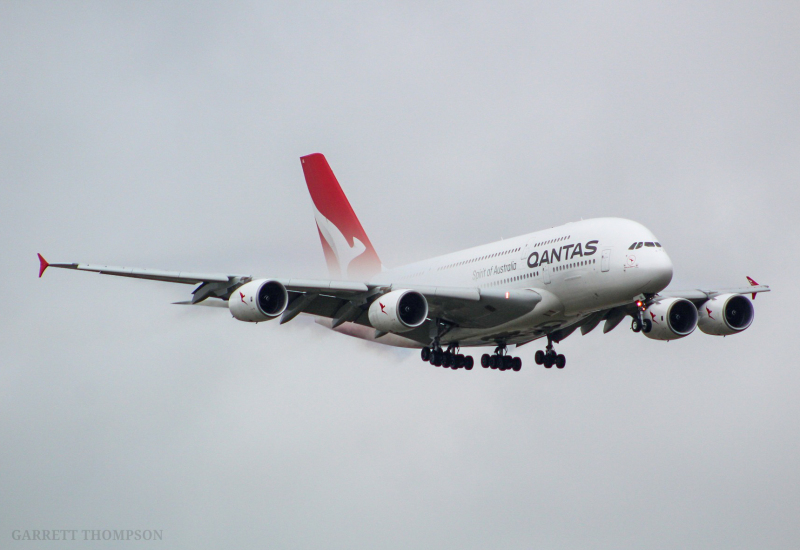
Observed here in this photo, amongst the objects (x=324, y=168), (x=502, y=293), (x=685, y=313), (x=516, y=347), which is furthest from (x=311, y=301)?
(x=324, y=168)

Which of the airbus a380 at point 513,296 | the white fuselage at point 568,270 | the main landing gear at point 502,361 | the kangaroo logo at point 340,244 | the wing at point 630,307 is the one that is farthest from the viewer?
the kangaroo logo at point 340,244

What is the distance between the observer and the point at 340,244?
49500mm

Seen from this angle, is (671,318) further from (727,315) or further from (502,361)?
(502,361)

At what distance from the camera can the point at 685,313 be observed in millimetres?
36719

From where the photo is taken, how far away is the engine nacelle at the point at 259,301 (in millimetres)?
33469

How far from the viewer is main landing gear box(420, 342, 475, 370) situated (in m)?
39.3

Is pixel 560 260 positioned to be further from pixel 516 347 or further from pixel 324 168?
pixel 324 168

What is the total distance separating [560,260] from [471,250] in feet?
18.9

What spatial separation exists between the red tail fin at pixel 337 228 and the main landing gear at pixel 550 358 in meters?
9.73

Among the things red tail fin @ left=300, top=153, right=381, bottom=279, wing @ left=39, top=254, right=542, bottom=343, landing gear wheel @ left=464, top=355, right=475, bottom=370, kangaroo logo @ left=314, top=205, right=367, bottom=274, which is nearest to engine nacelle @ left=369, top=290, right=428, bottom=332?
wing @ left=39, top=254, right=542, bottom=343

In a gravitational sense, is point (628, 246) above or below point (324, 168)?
below

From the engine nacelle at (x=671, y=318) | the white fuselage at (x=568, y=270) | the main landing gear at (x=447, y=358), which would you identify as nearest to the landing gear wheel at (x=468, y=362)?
the main landing gear at (x=447, y=358)

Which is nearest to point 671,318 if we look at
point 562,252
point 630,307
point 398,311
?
point 630,307

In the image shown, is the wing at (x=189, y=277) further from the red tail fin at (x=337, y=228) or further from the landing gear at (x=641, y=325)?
the landing gear at (x=641, y=325)
